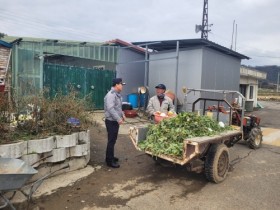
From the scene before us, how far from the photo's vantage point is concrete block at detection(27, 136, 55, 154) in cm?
477

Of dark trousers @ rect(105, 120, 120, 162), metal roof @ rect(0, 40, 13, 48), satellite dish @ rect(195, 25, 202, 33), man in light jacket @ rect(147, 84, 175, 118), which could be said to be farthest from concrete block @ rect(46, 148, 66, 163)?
satellite dish @ rect(195, 25, 202, 33)

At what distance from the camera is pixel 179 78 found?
14.2 meters

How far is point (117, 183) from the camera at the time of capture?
17.2 feet

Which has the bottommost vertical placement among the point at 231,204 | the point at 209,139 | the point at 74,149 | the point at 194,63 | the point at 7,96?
the point at 231,204

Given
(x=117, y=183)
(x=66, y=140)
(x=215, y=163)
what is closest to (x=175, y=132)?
(x=215, y=163)

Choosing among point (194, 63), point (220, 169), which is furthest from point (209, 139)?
point (194, 63)

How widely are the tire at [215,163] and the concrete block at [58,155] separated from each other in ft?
8.70

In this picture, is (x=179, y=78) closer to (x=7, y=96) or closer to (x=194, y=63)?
(x=194, y=63)

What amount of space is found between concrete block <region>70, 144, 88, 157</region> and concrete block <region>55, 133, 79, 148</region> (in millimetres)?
91

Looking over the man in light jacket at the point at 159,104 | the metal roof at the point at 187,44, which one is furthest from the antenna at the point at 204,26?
the man in light jacket at the point at 159,104

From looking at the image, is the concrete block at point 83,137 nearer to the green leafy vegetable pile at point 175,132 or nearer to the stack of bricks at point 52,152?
the stack of bricks at point 52,152

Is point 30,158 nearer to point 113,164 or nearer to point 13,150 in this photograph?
point 13,150

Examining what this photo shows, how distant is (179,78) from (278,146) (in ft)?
20.5

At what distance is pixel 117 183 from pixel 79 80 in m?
Answer: 9.63
